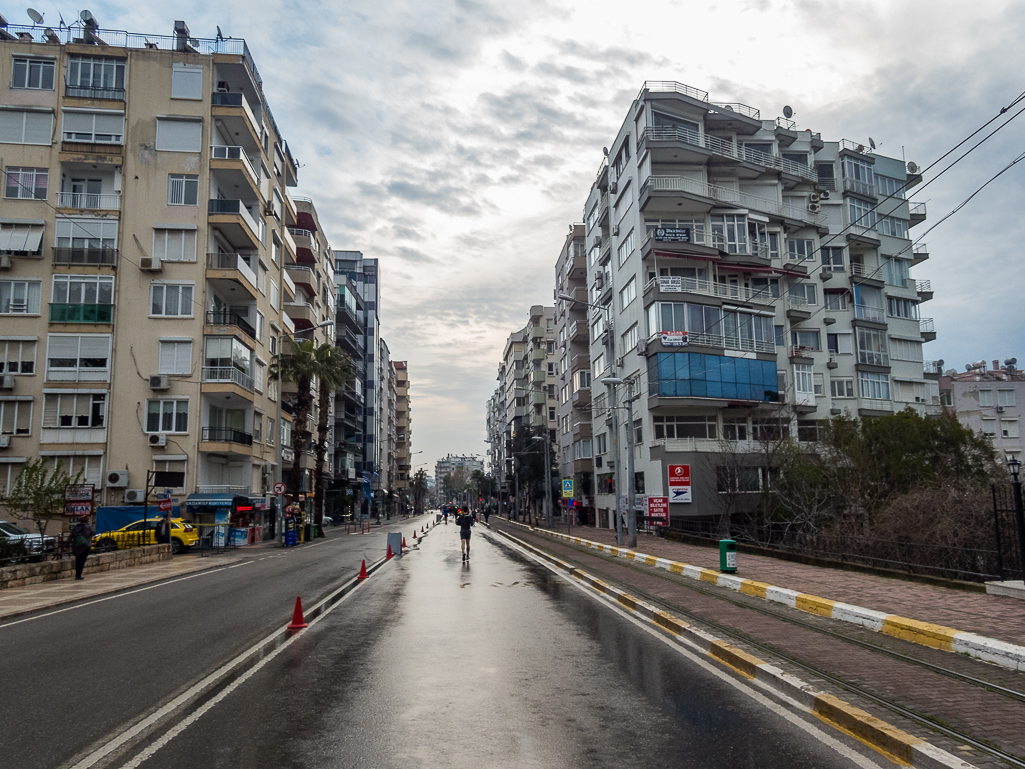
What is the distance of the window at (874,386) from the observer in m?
49.2

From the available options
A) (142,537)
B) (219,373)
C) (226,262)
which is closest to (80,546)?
(142,537)

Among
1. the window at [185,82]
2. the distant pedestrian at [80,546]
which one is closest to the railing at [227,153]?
the window at [185,82]

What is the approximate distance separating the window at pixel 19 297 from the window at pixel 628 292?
1264 inches

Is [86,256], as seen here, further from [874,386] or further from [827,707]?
[874,386]

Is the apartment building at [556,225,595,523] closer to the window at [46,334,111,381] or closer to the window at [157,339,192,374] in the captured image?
the window at [157,339,192,374]

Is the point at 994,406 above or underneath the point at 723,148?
underneath

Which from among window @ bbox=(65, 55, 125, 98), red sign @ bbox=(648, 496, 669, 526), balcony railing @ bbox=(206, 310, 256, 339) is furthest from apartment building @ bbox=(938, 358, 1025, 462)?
window @ bbox=(65, 55, 125, 98)

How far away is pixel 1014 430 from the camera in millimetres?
76188

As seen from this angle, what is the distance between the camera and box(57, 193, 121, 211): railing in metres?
39.0

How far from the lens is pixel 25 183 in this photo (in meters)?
38.7

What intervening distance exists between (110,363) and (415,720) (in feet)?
124

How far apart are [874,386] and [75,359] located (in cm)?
4761

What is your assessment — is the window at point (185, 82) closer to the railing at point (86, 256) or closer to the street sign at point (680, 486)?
the railing at point (86, 256)

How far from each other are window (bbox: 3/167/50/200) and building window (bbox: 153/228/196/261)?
598 centimetres
